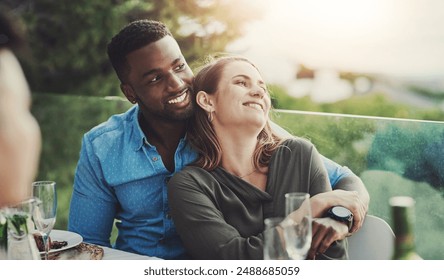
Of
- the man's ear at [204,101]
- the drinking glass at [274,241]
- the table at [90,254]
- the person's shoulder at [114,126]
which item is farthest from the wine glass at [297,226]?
the person's shoulder at [114,126]

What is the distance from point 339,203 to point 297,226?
21.3 inches

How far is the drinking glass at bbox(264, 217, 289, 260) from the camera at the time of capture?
6.35 ft

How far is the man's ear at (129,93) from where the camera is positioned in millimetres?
2814

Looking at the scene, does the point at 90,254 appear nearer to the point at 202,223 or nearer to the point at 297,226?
the point at 202,223

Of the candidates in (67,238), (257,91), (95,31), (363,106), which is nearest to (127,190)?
(67,238)

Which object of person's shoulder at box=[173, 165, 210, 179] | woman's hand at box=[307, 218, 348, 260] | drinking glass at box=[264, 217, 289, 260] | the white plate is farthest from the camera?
person's shoulder at box=[173, 165, 210, 179]

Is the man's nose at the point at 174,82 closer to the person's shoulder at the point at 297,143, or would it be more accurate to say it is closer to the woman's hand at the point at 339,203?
the person's shoulder at the point at 297,143

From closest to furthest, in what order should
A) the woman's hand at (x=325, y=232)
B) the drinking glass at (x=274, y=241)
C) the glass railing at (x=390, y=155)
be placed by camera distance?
the drinking glass at (x=274, y=241) → the woman's hand at (x=325, y=232) → the glass railing at (x=390, y=155)

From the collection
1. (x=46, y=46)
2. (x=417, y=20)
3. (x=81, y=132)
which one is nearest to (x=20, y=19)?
(x=46, y=46)

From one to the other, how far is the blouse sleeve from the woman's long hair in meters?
0.10

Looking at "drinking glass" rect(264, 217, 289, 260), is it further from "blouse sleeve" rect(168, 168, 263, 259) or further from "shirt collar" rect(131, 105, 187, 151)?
"shirt collar" rect(131, 105, 187, 151)

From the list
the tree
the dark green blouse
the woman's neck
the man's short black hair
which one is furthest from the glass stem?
the tree

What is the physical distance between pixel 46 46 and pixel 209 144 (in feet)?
3.02

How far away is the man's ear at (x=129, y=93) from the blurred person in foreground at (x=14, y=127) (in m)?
0.44
